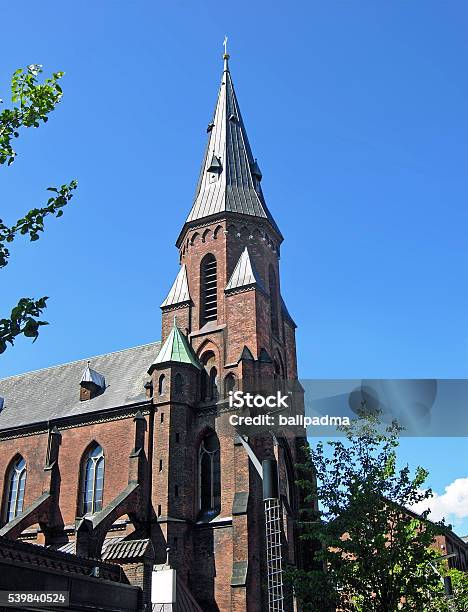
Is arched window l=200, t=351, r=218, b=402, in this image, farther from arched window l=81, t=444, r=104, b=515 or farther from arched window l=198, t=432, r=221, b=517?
arched window l=81, t=444, r=104, b=515

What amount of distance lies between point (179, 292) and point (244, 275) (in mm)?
3846

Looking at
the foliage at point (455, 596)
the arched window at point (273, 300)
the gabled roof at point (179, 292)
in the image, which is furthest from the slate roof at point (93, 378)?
the foliage at point (455, 596)

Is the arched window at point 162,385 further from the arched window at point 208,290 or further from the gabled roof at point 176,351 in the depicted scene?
the arched window at point 208,290

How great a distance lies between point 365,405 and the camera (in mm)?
20609

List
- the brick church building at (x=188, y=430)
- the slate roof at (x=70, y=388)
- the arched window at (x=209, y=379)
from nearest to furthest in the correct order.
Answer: the brick church building at (x=188, y=430)
the arched window at (x=209, y=379)
the slate roof at (x=70, y=388)

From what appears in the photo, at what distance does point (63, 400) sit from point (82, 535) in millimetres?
11825

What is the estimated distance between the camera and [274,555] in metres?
26.6

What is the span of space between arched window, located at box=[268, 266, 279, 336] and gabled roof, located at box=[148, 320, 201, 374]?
16.4ft

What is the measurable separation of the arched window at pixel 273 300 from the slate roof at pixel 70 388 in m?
6.20

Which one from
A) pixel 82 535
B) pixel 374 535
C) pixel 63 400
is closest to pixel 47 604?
pixel 374 535

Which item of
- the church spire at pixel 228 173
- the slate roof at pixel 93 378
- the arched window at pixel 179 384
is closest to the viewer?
the arched window at pixel 179 384

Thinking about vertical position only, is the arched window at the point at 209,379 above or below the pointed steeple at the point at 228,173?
below

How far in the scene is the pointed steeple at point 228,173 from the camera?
3694cm

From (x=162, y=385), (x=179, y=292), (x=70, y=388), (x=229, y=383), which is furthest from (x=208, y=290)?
(x=70, y=388)
